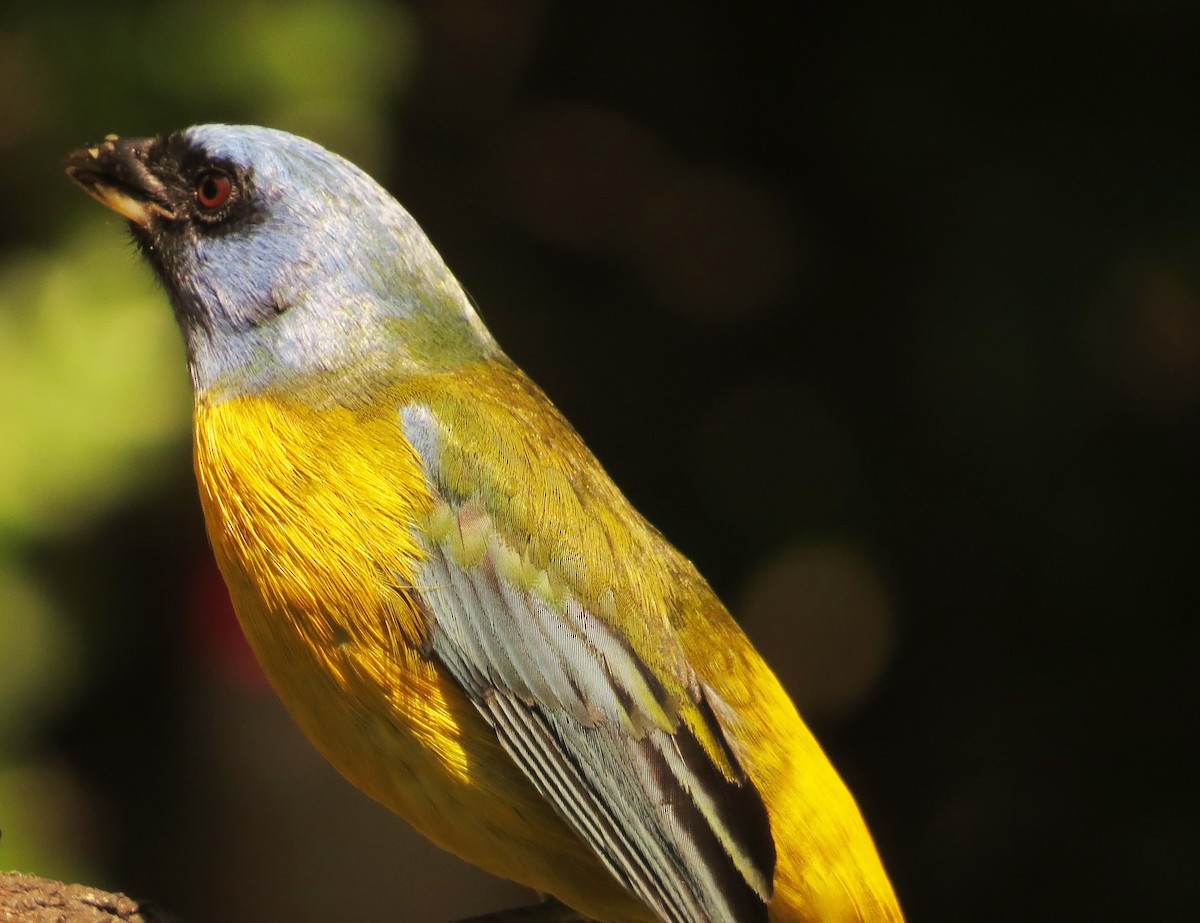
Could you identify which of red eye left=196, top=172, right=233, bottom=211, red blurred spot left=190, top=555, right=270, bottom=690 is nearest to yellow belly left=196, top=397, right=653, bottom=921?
red eye left=196, top=172, right=233, bottom=211

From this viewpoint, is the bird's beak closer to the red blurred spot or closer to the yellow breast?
the yellow breast

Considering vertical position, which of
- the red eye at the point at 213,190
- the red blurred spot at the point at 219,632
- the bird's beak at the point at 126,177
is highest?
the red eye at the point at 213,190

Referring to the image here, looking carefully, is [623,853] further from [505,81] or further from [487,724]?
[505,81]

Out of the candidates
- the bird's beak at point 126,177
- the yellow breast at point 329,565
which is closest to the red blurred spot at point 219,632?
the bird's beak at point 126,177

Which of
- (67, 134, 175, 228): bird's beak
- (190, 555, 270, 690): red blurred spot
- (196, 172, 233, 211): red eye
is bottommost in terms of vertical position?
(190, 555, 270, 690): red blurred spot

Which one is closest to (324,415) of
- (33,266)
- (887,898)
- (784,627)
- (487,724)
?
(487,724)

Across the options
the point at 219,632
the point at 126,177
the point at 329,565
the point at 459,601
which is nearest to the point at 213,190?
the point at 126,177

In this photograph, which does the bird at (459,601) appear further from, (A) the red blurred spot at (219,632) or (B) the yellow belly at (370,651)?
(A) the red blurred spot at (219,632)
